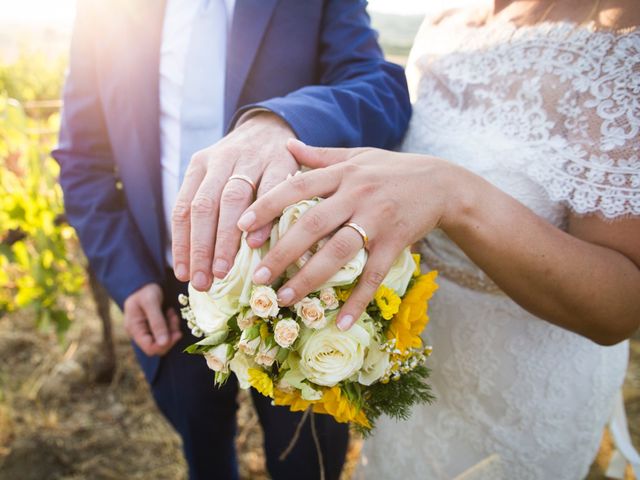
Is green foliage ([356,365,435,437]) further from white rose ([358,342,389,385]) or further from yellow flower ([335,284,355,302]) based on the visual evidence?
yellow flower ([335,284,355,302])

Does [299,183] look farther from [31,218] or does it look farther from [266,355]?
[31,218]

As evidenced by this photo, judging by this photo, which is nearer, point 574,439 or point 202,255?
point 202,255

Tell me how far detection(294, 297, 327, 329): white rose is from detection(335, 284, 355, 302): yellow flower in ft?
0.18

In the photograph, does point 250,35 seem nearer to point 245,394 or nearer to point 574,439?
point 574,439

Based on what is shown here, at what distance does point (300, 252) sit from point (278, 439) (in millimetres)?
1221

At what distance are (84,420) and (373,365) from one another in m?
2.65

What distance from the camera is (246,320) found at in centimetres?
80

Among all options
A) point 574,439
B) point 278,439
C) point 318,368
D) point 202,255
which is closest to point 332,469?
point 278,439

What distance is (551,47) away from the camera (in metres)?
1.18

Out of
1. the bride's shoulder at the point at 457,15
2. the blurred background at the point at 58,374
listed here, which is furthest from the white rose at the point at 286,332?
the blurred background at the point at 58,374

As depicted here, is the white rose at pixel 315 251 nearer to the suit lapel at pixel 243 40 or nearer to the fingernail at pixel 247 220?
the fingernail at pixel 247 220

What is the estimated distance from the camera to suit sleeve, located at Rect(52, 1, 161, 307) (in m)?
1.59

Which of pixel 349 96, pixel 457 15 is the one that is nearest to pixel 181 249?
pixel 349 96

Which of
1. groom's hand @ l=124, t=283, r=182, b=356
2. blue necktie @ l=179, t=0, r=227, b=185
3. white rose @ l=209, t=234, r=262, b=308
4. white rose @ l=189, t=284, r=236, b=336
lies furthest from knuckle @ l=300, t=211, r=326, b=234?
groom's hand @ l=124, t=283, r=182, b=356
